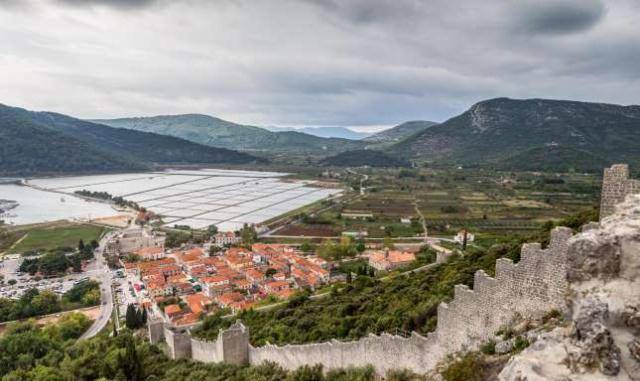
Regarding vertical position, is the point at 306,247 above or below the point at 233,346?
below

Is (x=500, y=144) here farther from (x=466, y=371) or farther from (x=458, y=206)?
(x=466, y=371)

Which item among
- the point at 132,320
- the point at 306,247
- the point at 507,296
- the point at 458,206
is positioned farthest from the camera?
the point at 458,206

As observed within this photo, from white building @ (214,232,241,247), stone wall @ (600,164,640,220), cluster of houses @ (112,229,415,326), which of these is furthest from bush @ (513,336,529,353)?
white building @ (214,232,241,247)

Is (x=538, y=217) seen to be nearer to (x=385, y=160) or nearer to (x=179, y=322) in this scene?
(x=179, y=322)

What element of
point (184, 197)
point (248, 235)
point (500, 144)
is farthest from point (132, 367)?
point (500, 144)

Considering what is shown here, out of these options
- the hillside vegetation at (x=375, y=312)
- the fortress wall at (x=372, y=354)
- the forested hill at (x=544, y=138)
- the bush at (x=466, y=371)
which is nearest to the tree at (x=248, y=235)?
the hillside vegetation at (x=375, y=312)

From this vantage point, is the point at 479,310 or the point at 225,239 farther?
the point at 225,239
